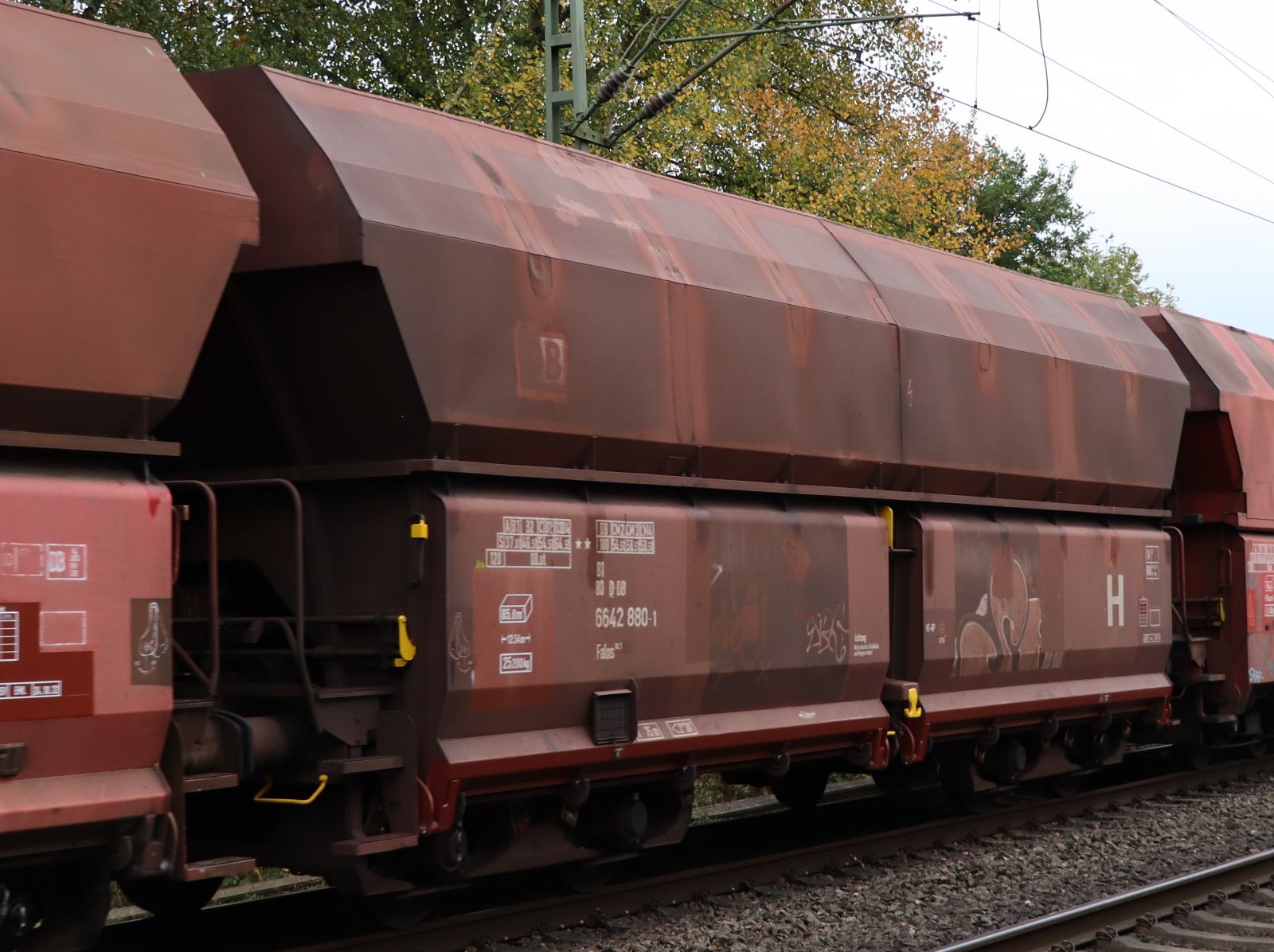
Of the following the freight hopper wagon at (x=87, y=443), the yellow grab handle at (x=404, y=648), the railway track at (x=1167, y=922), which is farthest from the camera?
the railway track at (x=1167, y=922)

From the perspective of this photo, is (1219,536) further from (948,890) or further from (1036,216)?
(1036,216)

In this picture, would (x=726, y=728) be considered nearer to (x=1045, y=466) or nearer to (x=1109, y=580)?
(x=1045, y=466)

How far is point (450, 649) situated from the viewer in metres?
6.74

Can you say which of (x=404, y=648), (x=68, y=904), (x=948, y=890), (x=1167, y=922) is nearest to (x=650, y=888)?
(x=948, y=890)

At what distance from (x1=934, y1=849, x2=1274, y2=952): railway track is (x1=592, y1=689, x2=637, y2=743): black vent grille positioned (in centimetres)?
190

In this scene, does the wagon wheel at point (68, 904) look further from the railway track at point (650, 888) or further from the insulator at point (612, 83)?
the insulator at point (612, 83)

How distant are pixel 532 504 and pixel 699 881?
2.83 meters

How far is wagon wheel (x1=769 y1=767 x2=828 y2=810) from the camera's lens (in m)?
11.4

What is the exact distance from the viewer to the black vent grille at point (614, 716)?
24.5ft

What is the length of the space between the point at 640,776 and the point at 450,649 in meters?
1.81

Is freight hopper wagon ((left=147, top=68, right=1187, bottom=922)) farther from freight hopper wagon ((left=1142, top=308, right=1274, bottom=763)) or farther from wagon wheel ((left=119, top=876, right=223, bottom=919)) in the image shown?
freight hopper wagon ((left=1142, top=308, right=1274, bottom=763))

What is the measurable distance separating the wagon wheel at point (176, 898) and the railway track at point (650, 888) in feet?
0.36

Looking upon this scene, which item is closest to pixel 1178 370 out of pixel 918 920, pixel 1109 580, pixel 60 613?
pixel 1109 580

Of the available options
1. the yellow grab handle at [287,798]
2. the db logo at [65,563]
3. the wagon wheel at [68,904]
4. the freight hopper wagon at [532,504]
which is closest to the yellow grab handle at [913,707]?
the freight hopper wagon at [532,504]
